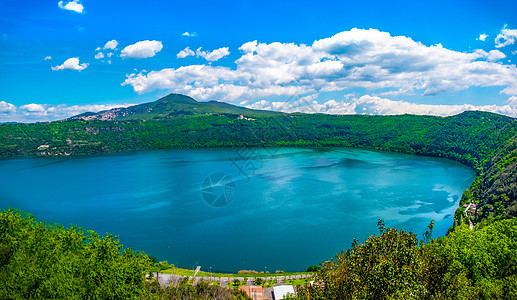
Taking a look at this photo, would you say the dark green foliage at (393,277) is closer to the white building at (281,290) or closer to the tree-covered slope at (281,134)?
the white building at (281,290)

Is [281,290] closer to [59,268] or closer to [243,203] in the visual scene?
[59,268]

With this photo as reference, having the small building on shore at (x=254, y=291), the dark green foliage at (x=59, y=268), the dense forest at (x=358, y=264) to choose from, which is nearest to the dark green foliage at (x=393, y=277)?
the dense forest at (x=358, y=264)

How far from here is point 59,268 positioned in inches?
503

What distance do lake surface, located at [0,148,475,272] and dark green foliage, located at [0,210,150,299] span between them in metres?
13.7

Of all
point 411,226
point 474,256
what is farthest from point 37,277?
point 411,226

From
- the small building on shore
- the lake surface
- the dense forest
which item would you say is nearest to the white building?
the small building on shore

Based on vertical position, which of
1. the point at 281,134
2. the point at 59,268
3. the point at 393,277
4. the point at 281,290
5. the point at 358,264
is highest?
the point at 281,134

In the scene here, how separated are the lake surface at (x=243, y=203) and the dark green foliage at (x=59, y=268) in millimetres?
13745

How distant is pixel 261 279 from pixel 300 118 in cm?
11460

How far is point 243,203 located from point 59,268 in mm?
32955

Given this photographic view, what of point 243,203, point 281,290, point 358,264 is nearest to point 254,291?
point 281,290

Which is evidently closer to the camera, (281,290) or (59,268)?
(59,268)

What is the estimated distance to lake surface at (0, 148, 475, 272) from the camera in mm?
30422

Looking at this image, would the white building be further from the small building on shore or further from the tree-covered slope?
the tree-covered slope
